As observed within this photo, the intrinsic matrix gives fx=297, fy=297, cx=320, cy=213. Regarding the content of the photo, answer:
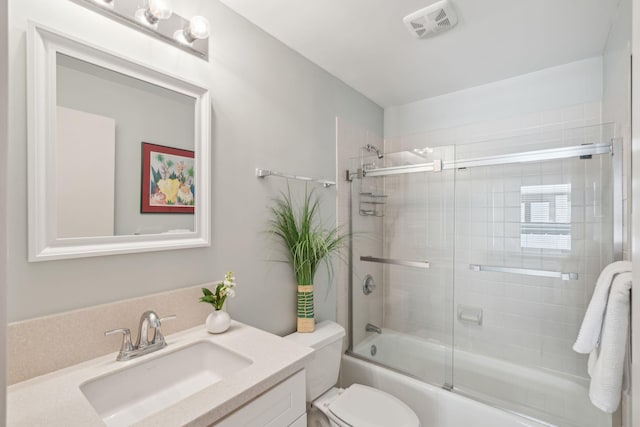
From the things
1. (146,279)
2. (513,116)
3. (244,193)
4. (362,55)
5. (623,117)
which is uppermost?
(362,55)

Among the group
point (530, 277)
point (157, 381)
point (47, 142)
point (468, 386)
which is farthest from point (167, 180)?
point (530, 277)

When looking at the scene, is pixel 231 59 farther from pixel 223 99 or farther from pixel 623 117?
pixel 623 117

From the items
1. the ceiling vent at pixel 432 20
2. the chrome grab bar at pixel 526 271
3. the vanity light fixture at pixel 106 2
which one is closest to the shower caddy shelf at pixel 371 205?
the chrome grab bar at pixel 526 271

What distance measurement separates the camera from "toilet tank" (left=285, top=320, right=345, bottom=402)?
1.61 meters

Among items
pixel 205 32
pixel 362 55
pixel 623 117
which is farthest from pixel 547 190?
pixel 205 32

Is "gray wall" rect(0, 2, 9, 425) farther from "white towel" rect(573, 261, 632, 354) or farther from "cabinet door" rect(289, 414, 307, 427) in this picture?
"white towel" rect(573, 261, 632, 354)

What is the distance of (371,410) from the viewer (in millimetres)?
1514

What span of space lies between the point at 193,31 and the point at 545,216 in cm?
210

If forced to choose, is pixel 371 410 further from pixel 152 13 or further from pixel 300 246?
pixel 152 13

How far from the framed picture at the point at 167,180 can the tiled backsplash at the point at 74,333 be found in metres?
0.36

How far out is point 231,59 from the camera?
4.86ft

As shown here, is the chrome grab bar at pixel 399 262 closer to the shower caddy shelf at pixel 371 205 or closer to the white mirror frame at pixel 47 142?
the shower caddy shelf at pixel 371 205

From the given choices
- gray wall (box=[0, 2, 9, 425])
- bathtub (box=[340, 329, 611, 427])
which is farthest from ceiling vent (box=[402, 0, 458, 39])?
bathtub (box=[340, 329, 611, 427])

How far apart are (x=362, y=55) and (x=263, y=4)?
2.31 ft
